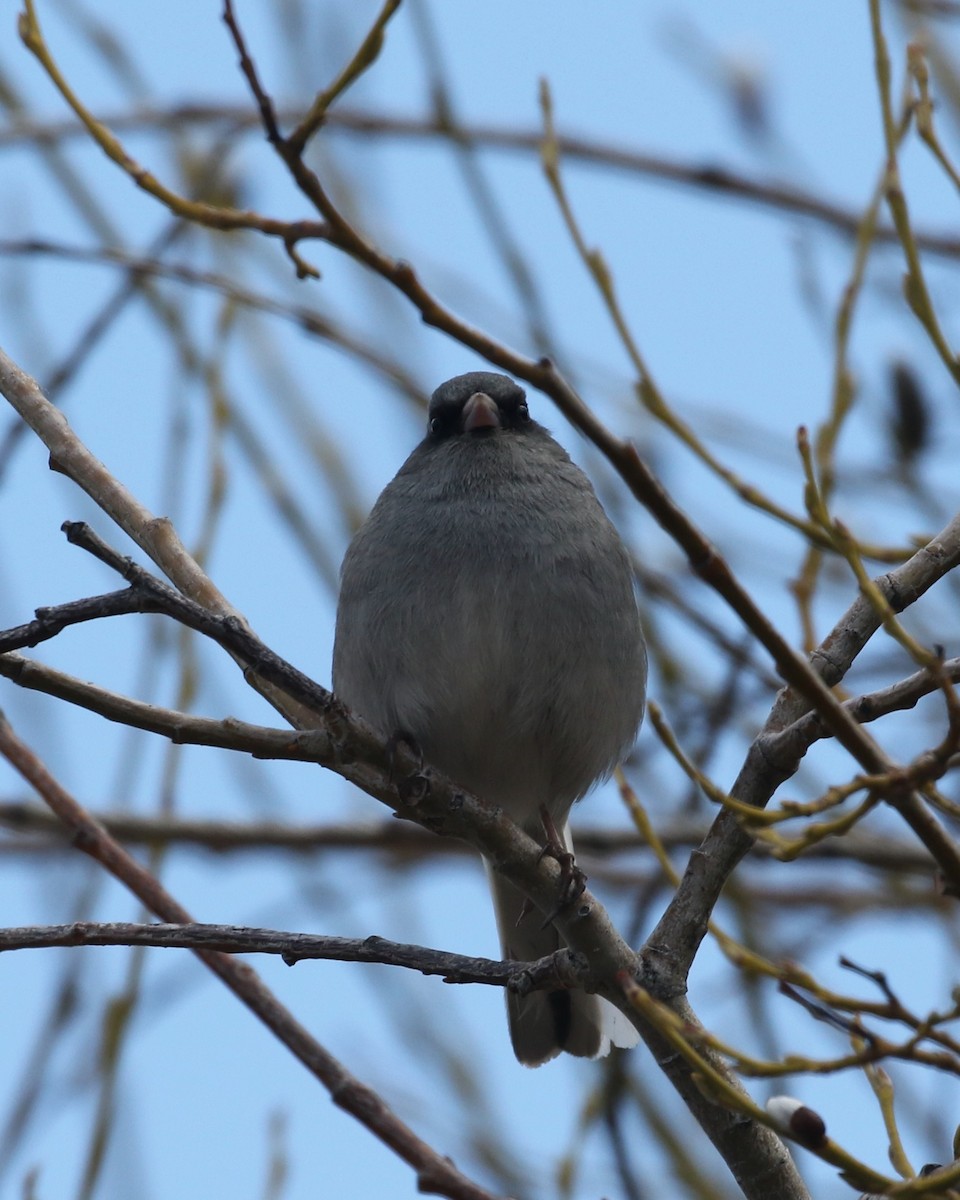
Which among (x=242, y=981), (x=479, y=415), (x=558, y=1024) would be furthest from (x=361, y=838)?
(x=242, y=981)

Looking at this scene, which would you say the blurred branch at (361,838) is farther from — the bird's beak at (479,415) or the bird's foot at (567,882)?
the bird's foot at (567,882)

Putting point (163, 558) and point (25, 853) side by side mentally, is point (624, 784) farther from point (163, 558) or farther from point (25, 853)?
point (25, 853)

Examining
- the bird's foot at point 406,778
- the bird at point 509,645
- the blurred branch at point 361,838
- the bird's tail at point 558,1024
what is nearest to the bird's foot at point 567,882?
the bird's foot at point 406,778

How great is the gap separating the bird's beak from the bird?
0.49 feet

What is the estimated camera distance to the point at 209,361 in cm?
393

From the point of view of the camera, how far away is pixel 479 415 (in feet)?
12.9

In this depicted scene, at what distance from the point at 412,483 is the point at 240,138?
1.47m

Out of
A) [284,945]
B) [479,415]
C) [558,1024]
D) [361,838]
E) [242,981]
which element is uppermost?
[479,415]

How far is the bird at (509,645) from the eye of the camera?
3332 millimetres

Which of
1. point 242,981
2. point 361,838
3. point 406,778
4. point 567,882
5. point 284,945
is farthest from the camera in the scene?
point 361,838

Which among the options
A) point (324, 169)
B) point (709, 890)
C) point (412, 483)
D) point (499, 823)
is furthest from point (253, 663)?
point (324, 169)

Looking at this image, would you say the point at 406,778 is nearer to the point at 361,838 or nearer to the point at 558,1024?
the point at 558,1024

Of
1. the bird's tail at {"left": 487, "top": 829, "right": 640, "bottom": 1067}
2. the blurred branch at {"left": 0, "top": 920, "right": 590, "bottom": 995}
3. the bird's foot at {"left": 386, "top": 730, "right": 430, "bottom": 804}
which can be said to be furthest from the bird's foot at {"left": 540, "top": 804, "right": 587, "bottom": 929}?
the bird's tail at {"left": 487, "top": 829, "right": 640, "bottom": 1067}

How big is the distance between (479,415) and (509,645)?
0.86 meters
